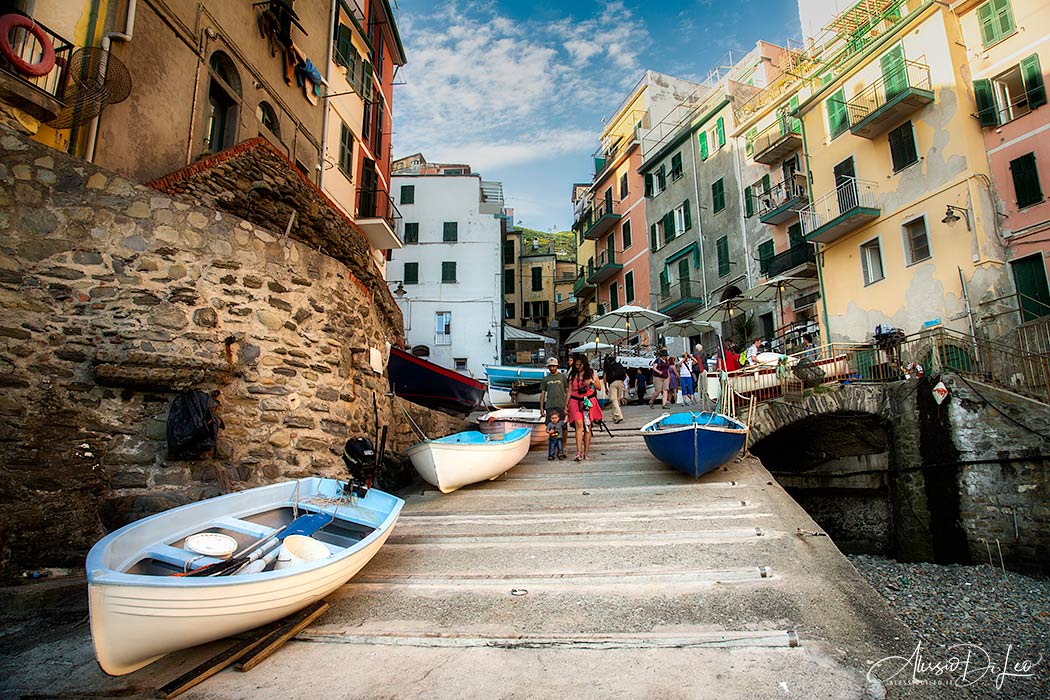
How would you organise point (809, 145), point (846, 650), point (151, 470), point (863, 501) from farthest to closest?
point (809, 145) < point (863, 501) < point (151, 470) < point (846, 650)

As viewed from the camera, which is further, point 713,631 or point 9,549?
point 9,549

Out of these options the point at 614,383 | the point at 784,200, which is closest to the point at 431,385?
the point at 614,383

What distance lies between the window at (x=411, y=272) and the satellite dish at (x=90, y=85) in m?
23.2

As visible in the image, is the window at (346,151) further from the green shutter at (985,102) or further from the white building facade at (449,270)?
the green shutter at (985,102)

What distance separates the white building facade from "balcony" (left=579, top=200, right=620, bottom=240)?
7.24m

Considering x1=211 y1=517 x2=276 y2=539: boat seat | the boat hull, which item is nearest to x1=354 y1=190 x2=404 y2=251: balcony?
the boat hull

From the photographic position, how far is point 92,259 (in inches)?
221

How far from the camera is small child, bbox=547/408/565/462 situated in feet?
33.2

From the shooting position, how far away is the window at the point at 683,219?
1102 inches

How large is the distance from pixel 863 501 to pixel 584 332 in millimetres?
11051

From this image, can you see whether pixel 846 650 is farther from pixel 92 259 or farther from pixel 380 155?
pixel 380 155

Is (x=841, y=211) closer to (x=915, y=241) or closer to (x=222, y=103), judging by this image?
(x=915, y=241)

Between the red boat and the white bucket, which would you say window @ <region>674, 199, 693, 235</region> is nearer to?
the red boat

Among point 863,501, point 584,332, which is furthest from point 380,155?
point 863,501
